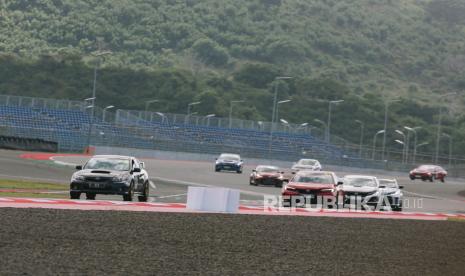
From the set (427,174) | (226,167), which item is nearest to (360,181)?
(226,167)

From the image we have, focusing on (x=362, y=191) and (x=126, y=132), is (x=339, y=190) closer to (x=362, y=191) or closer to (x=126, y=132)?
(x=362, y=191)

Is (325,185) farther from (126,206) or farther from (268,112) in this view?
(268,112)

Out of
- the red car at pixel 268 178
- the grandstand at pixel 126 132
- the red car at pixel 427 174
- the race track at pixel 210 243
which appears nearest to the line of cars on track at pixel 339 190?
the race track at pixel 210 243

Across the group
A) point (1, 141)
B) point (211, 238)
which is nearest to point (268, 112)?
point (1, 141)

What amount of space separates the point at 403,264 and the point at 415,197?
127 feet

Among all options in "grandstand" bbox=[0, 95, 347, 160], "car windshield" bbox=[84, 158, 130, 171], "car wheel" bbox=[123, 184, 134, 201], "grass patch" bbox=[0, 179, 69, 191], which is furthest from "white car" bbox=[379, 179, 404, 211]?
"grandstand" bbox=[0, 95, 347, 160]

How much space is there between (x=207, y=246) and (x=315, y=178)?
17618 millimetres

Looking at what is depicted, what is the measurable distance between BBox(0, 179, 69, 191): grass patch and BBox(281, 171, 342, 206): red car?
7.96 m

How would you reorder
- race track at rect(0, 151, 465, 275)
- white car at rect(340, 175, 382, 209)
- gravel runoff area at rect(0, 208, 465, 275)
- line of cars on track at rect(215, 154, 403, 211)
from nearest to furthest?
1. gravel runoff area at rect(0, 208, 465, 275)
2. race track at rect(0, 151, 465, 275)
3. line of cars on track at rect(215, 154, 403, 211)
4. white car at rect(340, 175, 382, 209)

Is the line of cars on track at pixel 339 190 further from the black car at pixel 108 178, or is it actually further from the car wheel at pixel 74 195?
the car wheel at pixel 74 195

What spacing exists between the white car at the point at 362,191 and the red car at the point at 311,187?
866 millimetres

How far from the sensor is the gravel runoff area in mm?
15113

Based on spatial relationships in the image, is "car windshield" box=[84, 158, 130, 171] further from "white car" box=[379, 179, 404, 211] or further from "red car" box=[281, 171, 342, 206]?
"white car" box=[379, 179, 404, 211]

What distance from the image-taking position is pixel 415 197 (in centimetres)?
5622
